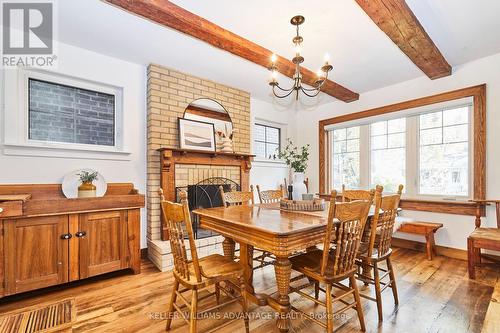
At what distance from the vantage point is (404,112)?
3662mm

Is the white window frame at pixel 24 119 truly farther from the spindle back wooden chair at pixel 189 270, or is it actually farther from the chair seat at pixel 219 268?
the chair seat at pixel 219 268

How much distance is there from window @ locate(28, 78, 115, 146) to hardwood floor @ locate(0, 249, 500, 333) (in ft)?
5.31

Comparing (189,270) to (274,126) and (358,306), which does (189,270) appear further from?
(274,126)

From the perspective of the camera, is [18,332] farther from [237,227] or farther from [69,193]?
[237,227]

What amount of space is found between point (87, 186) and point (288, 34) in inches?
104

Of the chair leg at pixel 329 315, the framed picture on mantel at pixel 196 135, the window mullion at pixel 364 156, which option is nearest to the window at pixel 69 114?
the framed picture on mantel at pixel 196 135

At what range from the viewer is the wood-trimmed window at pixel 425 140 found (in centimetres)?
306

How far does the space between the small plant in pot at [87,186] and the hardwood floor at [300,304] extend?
2.94ft

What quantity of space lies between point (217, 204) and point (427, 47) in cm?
321

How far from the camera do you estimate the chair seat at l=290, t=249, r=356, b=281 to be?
1.59m

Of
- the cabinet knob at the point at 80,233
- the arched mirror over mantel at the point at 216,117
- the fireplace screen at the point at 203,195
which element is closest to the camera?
the cabinet knob at the point at 80,233

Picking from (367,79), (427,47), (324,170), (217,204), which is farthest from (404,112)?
(217,204)

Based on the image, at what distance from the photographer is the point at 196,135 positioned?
3533mm

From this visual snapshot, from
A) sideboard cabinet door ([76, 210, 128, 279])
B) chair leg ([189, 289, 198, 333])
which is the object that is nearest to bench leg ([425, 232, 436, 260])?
chair leg ([189, 289, 198, 333])
